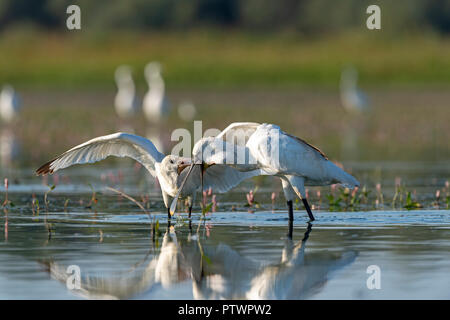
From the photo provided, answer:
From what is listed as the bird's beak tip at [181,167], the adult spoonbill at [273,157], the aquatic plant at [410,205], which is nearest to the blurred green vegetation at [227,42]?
the aquatic plant at [410,205]

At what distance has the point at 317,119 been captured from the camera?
31.8 meters

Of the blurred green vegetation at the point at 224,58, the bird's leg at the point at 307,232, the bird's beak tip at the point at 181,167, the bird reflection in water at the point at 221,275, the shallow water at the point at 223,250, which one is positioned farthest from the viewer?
the blurred green vegetation at the point at 224,58

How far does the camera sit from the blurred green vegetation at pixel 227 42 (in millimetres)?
52219

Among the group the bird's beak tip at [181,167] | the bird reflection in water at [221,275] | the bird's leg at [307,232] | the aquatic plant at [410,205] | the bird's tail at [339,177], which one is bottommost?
the bird reflection in water at [221,275]

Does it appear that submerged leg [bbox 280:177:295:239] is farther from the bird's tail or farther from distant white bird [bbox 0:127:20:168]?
distant white bird [bbox 0:127:20:168]

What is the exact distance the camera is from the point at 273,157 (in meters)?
11.3

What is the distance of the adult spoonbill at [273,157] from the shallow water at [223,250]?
46 centimetres

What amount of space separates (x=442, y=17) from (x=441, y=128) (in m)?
37.2

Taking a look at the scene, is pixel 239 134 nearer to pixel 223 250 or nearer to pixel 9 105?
pixel 223 250

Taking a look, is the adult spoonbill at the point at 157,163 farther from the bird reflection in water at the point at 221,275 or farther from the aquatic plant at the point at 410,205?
the bird reflection in water at the point at 221,275

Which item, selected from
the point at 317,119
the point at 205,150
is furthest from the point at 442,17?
the point at 205,150

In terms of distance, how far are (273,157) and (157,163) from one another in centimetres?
155

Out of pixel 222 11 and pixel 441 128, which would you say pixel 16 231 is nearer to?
pixel 441 128
